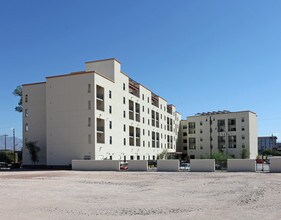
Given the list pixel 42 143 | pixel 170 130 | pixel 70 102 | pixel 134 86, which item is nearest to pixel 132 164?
pixel 70 102

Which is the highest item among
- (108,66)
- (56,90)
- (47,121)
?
(108,66)

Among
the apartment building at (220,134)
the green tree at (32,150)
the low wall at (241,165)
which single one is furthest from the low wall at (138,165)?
the apartment building at (220,134)

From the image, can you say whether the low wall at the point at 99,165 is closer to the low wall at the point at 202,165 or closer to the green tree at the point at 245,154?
the low wall at the point at 202,165

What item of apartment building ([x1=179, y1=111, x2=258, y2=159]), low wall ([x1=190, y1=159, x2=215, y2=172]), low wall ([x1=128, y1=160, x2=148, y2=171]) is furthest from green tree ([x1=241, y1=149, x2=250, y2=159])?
low wall ([x1=190, y1=159, x2=215, y2=172])

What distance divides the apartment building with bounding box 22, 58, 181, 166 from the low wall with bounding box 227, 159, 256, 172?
77.5 ft

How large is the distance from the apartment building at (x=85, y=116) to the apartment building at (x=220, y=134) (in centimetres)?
4180

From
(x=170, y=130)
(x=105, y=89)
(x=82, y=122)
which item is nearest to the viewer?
(x=82, y=122)

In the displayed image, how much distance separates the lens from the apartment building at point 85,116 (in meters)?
61.1

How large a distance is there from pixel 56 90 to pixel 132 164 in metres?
21.4

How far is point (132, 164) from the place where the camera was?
52.0 meters

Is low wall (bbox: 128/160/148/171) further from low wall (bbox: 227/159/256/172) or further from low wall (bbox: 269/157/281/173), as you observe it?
low wall (bbox: 269/157/281/173)

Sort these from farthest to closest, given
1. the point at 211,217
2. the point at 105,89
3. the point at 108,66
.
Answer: the point at 108,66 < the point at 105,89 < the point at 211,217

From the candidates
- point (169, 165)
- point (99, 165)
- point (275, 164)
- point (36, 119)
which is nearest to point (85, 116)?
point (99, 165)

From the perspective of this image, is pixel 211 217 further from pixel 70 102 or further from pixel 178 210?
pixel 70 102
